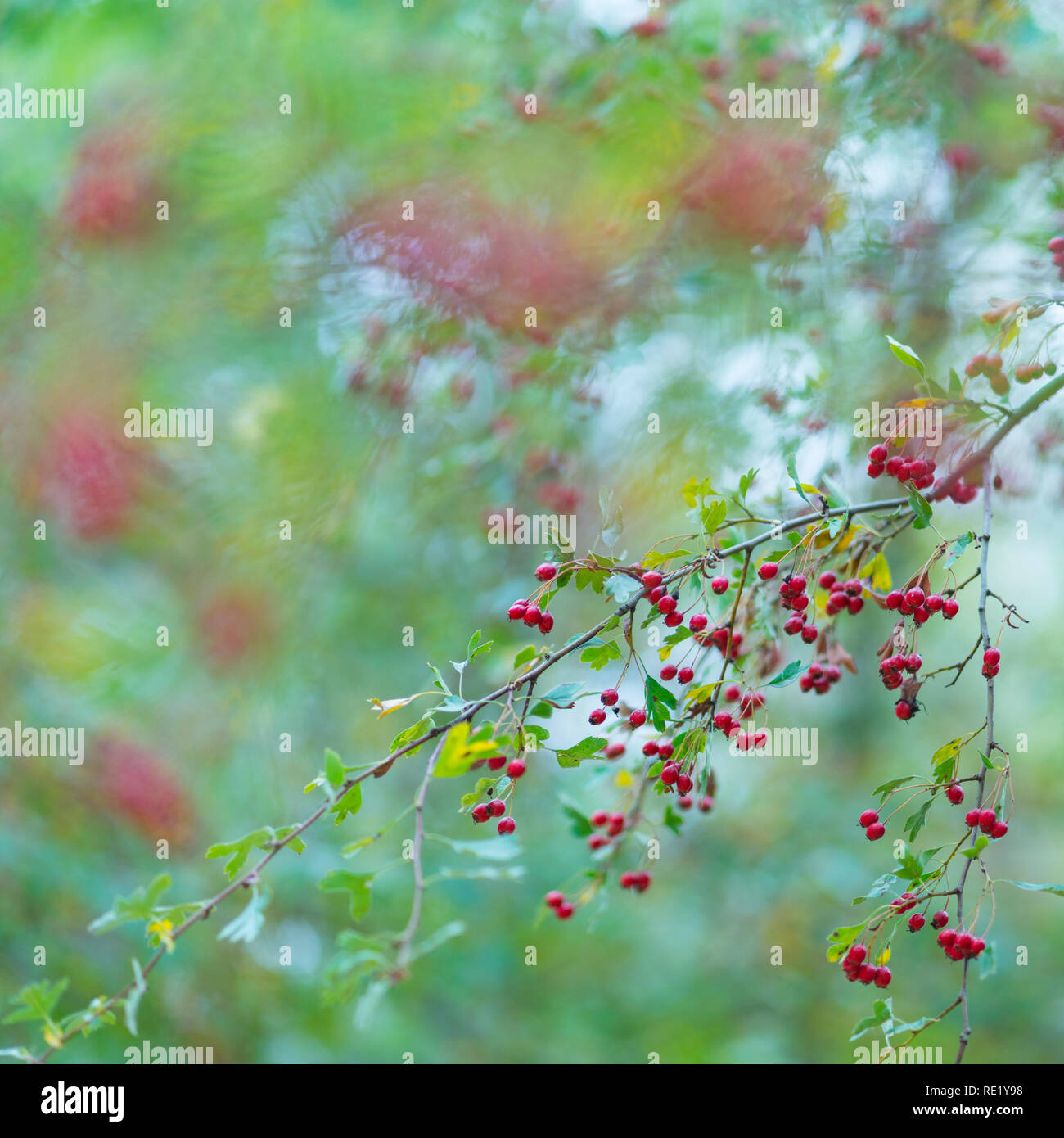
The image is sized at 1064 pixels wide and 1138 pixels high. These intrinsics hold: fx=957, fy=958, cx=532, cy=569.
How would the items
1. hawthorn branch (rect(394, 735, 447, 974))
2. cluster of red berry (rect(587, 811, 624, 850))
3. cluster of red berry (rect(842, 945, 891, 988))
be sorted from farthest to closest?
cluster of red berry (rect(587, 811, 624, 850)) < cluster of red berry (rect(842, 945, 891, 988)) < hawthorn branch (rect(394, 735, 447, 974))

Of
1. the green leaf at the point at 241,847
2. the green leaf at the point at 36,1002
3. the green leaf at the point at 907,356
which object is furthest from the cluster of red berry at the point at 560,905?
the green leaf at the point at 907,356

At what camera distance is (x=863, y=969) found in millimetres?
912

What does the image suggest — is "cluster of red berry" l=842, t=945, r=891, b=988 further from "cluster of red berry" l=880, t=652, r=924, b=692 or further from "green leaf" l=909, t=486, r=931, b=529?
"green leaf" l=909, t=486, r=931, b=529

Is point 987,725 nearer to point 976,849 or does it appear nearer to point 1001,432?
point 976,849

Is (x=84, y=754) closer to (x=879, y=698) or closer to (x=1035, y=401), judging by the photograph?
(x=1035, y=401)

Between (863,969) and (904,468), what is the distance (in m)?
0.48

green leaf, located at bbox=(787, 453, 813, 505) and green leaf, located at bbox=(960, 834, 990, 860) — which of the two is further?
green leaf, located at bbox=(787, 453, 813, 505)

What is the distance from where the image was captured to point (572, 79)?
5.82ft

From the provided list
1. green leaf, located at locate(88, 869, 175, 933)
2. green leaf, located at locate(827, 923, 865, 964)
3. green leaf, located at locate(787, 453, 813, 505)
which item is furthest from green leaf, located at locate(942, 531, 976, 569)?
green leaf, located at locate(88, 869, 175, 933)

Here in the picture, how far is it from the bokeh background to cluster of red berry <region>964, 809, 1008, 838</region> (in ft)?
1.93

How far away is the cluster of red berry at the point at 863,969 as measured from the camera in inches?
35.4

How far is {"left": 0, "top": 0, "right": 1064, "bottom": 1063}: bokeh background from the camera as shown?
5.66 ft

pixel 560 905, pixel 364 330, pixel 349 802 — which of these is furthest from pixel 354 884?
pixel 364 330

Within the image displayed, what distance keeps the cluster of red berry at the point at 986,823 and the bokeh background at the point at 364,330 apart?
0.59 m
